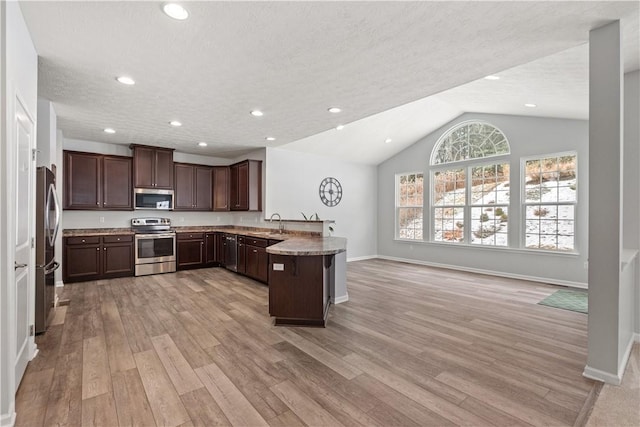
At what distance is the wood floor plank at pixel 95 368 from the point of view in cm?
216

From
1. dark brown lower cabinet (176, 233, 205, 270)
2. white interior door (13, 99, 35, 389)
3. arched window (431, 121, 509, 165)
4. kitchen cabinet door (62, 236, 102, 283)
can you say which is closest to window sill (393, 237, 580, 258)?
arched window (431, 121, 509, 165)

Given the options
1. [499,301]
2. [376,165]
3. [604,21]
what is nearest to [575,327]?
[499,301]

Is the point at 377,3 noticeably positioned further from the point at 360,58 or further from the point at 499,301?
the point at 499,301

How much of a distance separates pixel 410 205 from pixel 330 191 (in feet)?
7.16

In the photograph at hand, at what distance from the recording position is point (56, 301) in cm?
414

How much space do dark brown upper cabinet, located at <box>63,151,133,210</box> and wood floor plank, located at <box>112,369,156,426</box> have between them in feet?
14.5

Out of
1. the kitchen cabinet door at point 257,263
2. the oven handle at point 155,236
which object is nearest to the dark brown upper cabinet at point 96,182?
the oven handle at point 155,236

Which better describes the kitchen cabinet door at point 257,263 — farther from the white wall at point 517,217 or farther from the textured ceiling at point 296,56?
the white wall at point 517,217

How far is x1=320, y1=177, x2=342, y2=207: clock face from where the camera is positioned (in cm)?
749

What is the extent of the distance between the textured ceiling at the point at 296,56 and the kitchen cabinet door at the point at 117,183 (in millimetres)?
1207

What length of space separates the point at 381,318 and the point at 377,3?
3138 millimetres

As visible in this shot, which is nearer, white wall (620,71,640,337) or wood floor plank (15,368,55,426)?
wood floor plank (15,368,55,426)

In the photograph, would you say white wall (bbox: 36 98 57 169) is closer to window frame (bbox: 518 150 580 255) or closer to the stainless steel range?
the stainless steel range

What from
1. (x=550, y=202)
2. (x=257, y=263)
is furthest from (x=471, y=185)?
(x=257, y=263)
